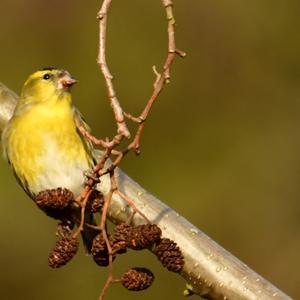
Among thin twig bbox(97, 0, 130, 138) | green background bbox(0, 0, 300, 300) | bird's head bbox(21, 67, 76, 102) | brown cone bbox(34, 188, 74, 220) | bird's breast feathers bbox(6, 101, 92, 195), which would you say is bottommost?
green background bbox(0, 0, 300, 300)

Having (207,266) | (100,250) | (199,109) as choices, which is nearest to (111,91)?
(100,250)

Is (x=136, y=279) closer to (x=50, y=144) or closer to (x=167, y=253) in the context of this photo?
(x=167, y=253)

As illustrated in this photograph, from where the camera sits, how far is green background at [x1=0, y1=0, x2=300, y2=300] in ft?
22.0

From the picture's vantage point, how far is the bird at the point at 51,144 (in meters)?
4.12

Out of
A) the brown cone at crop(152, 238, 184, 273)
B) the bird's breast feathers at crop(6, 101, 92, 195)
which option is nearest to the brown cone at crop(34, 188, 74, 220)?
Answer: the brown cone at crop(152, 238, 184, 273)

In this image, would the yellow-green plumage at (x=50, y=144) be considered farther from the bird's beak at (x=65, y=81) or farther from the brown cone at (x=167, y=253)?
the brown cone at (x=167, y=253)

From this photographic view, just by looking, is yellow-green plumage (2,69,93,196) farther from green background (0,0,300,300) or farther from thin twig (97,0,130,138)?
green background (0,0,300,300)

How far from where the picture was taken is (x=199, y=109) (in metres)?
7.14

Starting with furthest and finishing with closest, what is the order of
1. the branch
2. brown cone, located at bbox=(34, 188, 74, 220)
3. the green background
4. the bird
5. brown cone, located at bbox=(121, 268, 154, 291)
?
the green background
the bird
the branch
brown cone, located at bbox=(34, 188, 74, 220)
brown cone, located at bbox=(121, 268, 154, 291)

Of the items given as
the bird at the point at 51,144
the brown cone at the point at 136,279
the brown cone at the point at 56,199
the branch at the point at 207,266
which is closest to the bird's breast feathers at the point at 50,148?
the bird at the point at 51,144

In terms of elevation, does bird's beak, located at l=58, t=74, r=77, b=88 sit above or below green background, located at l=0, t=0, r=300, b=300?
above

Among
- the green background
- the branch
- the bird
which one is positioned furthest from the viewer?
the green background

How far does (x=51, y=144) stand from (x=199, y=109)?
3101mm

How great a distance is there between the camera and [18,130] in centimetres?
414
